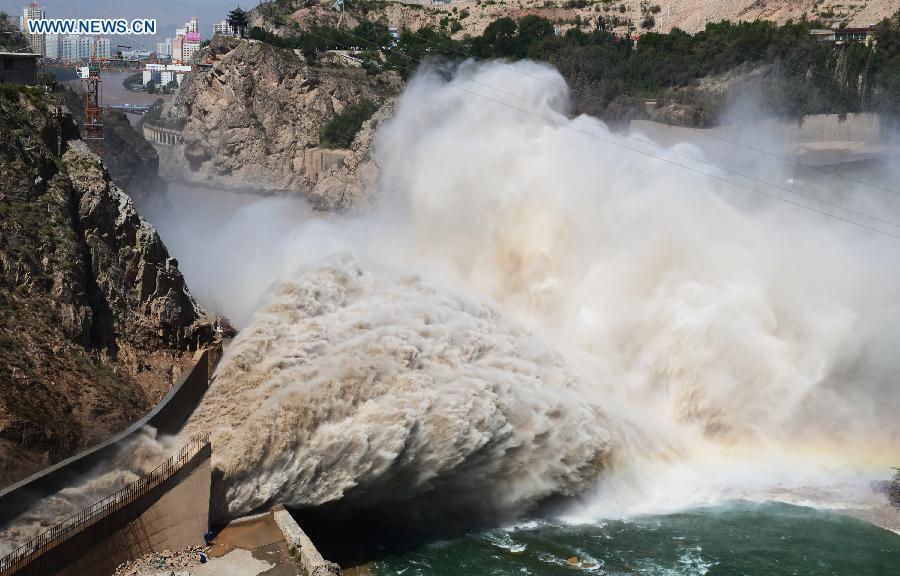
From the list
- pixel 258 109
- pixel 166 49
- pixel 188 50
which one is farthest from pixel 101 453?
pixel 166 49

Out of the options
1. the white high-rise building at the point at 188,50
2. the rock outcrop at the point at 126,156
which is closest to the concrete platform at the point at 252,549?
the rock outcrop at the point at 126,156

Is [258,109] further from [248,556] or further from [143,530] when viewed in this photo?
[143,530]

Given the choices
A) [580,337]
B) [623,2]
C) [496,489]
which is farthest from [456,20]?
[496,489]

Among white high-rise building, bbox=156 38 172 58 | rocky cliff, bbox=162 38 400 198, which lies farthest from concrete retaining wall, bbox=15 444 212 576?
white high-rise building, bbox=156 38 172 58

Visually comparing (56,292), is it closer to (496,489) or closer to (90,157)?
(90,157)

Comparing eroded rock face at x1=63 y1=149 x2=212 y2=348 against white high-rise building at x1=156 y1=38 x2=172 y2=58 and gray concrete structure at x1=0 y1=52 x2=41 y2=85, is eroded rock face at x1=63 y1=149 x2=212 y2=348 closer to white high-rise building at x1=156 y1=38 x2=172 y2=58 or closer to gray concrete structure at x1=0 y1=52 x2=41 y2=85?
gray concrete structure at x1=0 y1=52 x2=41 y2=85
